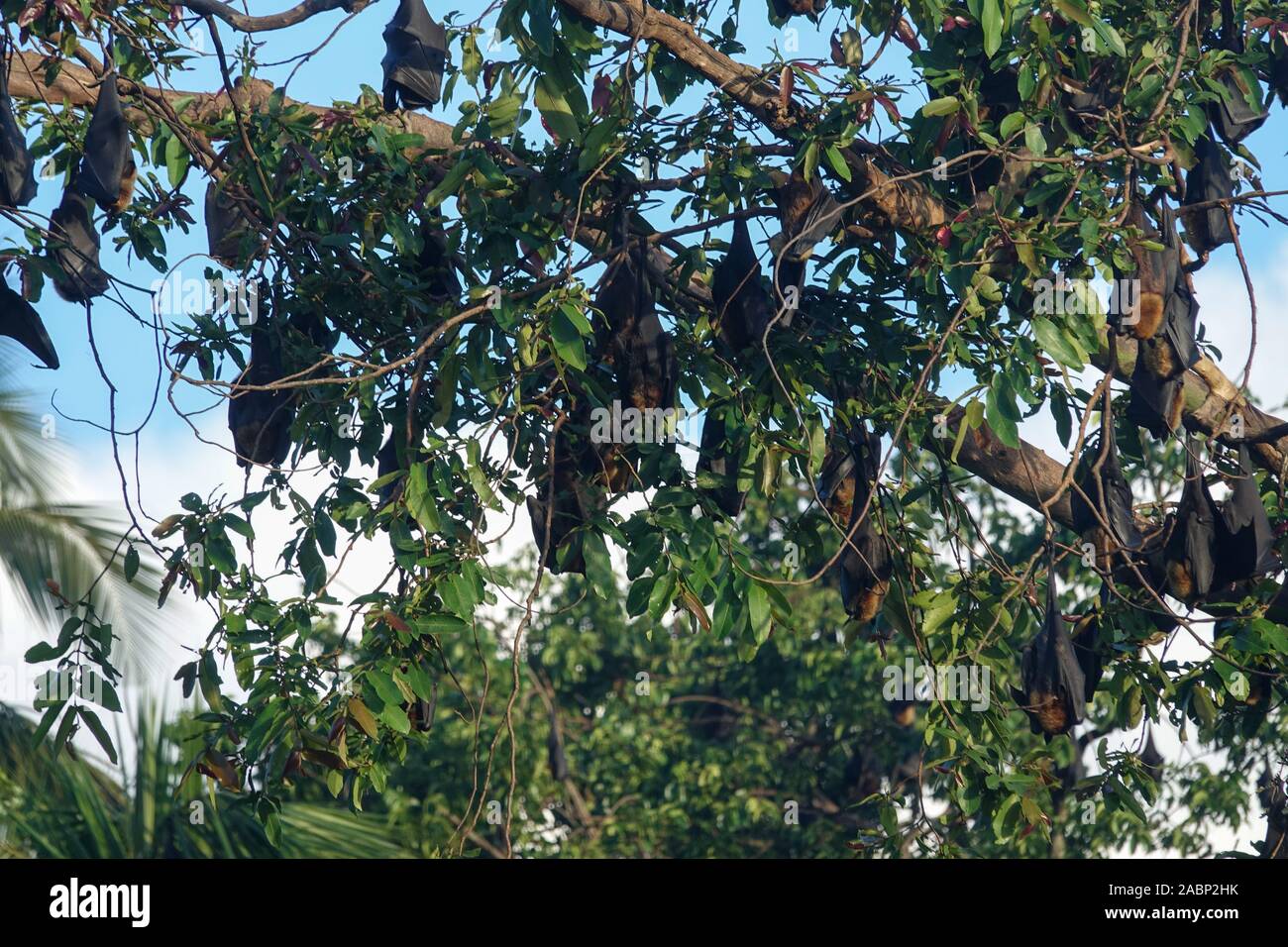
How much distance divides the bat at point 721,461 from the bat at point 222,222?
4.50 feet

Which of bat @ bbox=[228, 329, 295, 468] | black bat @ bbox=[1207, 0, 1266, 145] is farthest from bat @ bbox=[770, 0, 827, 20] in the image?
bat @ bbox=[228, 329, 295, 468]

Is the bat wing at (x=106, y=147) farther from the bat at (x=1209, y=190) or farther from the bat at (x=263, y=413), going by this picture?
the bat at (x=1209, y=190)

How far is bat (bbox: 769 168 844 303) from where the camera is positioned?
3617mm

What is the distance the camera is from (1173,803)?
28.2ft

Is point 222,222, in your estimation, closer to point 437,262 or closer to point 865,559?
point 437,262

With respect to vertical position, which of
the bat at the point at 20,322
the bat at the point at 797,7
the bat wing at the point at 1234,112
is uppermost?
the bat at the point at 797,7

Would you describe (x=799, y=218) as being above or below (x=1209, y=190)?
below

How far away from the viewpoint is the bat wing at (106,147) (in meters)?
3.81

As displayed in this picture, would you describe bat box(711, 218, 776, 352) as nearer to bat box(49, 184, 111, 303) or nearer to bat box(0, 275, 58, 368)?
bat box(49, 184, 111, 303)

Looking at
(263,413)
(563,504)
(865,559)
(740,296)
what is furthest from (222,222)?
(865,559)

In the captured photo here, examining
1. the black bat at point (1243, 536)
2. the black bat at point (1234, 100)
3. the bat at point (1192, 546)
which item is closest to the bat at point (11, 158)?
the black bat at point (1234, 100)

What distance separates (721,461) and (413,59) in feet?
4.63

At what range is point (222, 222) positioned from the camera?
4148mm
